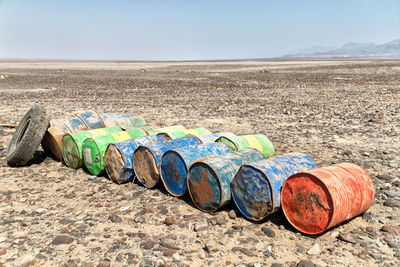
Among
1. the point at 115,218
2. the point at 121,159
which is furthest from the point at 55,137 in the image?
the point at 115,218

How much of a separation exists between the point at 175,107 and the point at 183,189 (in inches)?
312

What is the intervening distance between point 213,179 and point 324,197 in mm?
1416

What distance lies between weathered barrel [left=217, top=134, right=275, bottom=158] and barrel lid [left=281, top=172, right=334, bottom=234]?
5.32 feet


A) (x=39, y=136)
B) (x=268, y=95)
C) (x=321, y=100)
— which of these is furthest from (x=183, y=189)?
(x=268, y=95)

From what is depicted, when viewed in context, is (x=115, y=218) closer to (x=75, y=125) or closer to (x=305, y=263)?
(x=305, y=263)

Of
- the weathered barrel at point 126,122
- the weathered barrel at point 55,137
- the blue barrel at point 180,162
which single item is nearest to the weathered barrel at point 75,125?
the weathered barrel at point 55,137

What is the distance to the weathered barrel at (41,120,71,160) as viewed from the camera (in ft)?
20.6

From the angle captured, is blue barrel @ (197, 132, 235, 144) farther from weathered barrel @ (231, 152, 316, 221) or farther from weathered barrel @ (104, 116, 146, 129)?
weathered barrel @ (104, 116, 146, 129)

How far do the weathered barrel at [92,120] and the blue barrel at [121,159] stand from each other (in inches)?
66.9

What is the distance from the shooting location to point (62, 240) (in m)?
3.65

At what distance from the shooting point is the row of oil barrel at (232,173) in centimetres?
358

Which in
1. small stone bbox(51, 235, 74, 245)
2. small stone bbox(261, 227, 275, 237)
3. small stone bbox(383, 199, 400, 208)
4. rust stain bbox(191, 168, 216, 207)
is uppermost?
rust stain bbox(191, 168, 216, 207)

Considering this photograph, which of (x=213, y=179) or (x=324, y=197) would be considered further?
(x=213, y=179)

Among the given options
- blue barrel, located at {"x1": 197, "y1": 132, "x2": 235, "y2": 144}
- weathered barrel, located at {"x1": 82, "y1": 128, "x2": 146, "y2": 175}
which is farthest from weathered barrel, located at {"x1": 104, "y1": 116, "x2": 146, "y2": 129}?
blue barrel, located at {"x1": 197, "y1": 132, "x2": 235, "y2": 144}
